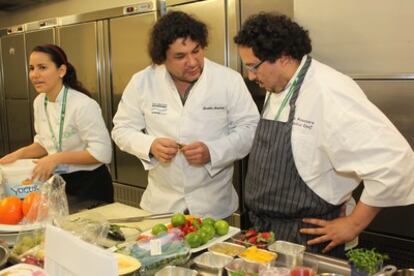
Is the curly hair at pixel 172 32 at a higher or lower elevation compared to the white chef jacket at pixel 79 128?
higher

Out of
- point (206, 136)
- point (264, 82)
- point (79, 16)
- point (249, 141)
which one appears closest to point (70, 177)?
point (206, 136)

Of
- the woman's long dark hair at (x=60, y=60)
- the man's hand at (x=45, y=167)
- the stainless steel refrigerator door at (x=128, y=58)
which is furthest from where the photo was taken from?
the stainless steel refrigerator door at (x=128, y=58)

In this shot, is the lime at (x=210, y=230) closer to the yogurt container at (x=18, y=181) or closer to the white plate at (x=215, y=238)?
the white plate at (x=215, y=238)

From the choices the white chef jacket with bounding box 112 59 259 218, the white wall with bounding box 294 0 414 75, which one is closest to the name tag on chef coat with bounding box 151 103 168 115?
the white chef jacket with bounding box 112 59 259 218

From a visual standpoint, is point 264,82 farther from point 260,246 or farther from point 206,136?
point 260,246

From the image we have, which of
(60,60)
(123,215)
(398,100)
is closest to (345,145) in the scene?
(123,215)

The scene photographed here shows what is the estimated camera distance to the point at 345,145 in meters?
1.25

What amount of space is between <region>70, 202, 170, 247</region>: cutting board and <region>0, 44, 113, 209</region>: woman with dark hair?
1.07ft

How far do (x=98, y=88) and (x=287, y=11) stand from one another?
1.70 m

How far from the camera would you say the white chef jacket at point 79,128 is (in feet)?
6.43

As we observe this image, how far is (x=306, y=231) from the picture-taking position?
136cm

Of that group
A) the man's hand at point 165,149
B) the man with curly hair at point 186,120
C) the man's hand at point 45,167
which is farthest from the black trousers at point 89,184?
the man's hand at point 165,149

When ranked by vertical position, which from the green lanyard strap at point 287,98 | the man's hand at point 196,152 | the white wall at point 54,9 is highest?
the white wall at point 54,9

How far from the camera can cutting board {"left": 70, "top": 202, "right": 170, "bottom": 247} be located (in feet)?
4.50
